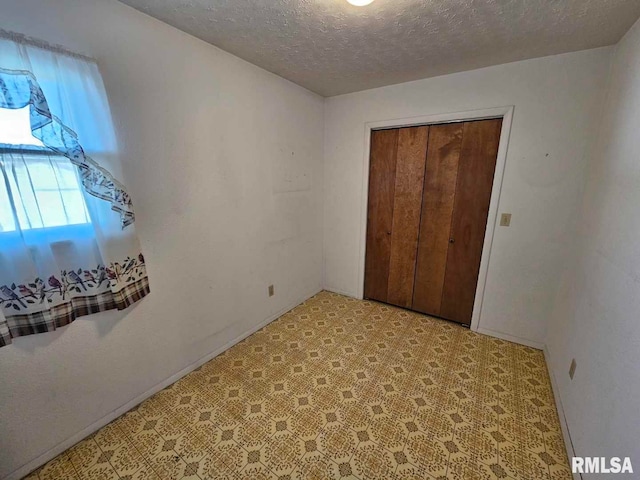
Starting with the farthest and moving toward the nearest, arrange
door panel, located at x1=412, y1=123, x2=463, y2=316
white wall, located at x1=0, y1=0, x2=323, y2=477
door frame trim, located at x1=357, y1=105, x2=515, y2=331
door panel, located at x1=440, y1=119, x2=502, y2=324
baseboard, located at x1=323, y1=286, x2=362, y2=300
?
baseboard, located at x1=323, y1=286, x2=362, y2=300, door panel, located at x1=412, y1=123, x2=463, y2=316, door panel, located at x1=440, y1=119, x2=502, y2=324, door frame trim, located at x1=357, y1=105, x2=515, y2=331, white wall, located at x1=0, y1=0, x2=323, y2=477

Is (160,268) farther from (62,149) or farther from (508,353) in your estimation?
(508,353)

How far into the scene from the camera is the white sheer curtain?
1095mm

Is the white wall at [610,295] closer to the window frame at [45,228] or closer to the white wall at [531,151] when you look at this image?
the white wall at [531,151]

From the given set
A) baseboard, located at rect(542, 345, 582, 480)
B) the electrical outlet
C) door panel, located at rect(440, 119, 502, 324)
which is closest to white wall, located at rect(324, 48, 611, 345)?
door panel, located at rect(440, 119, 502, 324)

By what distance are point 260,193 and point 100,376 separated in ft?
5.29

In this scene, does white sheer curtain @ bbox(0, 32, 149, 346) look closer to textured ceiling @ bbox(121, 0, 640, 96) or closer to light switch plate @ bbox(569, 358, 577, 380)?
textured ceiling @ bbox(121, 0, 640, 96)

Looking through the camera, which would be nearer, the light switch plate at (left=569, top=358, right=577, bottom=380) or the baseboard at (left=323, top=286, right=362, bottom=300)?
the light switch plate at (left=569, top=358, right=577, bottom=380)

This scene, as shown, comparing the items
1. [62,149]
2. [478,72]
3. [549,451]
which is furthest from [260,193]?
[549,451]

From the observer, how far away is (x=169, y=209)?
1.71 meters

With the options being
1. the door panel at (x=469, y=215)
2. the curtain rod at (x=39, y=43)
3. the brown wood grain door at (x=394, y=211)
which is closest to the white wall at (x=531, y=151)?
the door panel at (x=469, y=215)

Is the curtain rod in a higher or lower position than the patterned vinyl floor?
higher

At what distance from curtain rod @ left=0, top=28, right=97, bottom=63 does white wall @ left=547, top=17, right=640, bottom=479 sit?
2.63 meters

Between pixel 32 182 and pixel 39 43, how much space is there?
1.96 feet

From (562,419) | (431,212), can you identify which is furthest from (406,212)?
(562,419)
